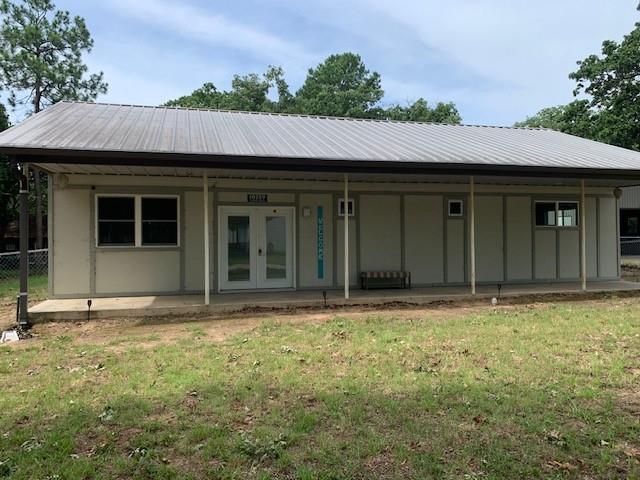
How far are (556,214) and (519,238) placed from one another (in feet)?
4.34

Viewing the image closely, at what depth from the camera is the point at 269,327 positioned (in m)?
7.52

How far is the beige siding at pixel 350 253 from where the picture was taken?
36.8 feet

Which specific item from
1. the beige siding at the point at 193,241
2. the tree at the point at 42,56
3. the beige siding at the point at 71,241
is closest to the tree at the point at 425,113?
the tree at the point at 42,56

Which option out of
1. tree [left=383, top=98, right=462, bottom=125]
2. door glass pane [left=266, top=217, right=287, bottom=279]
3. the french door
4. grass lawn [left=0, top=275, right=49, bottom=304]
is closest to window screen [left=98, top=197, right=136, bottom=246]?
the french door

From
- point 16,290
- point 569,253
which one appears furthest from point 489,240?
point 16,290

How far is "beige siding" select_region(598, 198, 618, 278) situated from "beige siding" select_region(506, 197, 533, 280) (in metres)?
2.18

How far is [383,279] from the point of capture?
11.2 m

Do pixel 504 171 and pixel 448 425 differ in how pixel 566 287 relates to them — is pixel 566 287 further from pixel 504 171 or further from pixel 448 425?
pixel 448 425

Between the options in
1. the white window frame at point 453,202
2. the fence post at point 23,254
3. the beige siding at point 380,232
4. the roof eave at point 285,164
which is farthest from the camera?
the white window frame at point 453,202

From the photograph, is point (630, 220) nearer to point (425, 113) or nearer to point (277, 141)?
point (425, 113)

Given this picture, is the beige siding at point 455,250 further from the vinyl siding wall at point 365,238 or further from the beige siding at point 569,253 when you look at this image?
the beige siding at point 569,253

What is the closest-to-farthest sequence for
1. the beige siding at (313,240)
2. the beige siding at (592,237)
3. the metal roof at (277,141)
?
the metal roof at (277,141)
the beige siding at (313,240)
the beige siding at (592,237)

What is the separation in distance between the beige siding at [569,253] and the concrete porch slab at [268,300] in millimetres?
892

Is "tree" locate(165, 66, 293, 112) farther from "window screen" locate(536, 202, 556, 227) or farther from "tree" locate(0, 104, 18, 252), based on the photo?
"window screen" locate(536, 202, 556, 227)
